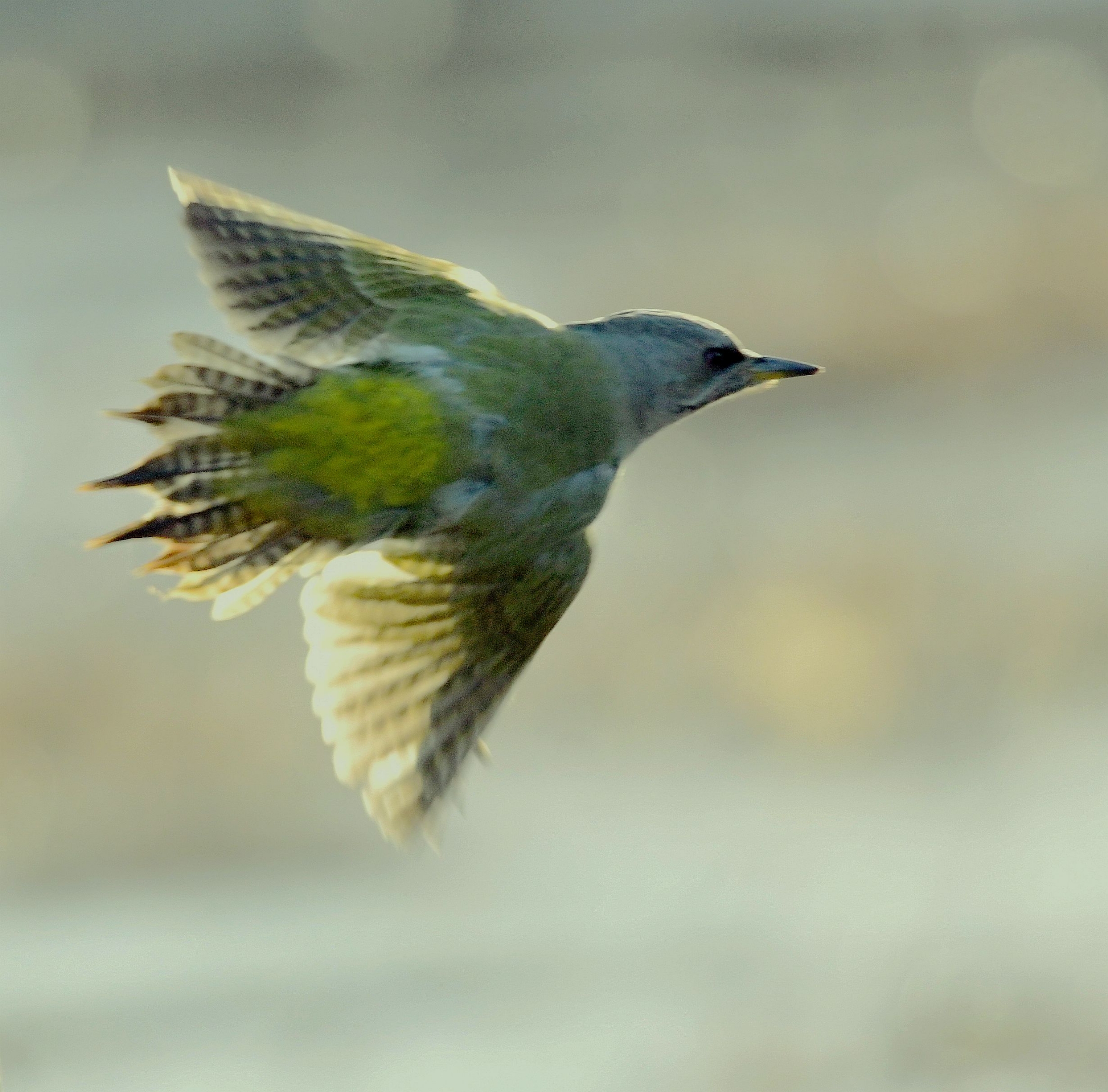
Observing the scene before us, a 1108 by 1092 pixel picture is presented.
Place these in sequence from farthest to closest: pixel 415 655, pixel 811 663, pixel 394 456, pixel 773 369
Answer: pixel 811 663 < pixel 415 655 < pixel 773 369 < pixel 394 456

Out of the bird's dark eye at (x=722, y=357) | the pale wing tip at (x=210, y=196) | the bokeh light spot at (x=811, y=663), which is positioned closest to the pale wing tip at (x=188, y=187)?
the pale wing tip at (x=210, y=196)

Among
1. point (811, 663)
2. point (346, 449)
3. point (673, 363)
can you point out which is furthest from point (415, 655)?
point (811, 663)

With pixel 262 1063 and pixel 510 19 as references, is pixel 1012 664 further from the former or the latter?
pixel 510 19

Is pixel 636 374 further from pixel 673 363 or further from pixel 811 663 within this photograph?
pixel 811 663

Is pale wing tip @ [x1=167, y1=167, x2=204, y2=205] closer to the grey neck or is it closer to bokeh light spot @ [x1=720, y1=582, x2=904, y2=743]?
the grey neck

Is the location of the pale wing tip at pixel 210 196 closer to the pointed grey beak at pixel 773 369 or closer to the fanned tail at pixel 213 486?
the fanned tail at pixel 213 486

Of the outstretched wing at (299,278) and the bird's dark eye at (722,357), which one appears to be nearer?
the outstretched wing at (299,278)

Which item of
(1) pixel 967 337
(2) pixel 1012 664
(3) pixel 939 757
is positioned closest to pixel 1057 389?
(1) pixel 967 337
